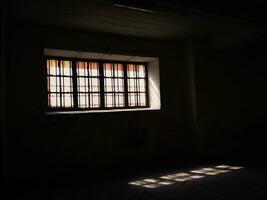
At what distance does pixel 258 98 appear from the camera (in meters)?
A: 6.75

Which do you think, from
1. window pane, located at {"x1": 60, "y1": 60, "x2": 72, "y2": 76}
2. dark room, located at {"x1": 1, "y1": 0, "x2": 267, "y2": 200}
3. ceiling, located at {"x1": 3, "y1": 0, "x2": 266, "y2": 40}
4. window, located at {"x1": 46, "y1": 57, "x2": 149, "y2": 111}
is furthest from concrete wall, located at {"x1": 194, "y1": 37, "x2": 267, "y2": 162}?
window pane, located at {"x1": 60, "y1": 60, "x2": 72, "y2": 76}

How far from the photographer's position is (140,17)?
4.45 metres

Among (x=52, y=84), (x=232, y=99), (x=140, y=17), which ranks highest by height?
(x=140, y=17)

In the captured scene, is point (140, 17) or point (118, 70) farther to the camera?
point (118, 70)

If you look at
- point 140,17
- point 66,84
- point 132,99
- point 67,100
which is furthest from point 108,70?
point 140,17

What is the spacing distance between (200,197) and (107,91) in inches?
122

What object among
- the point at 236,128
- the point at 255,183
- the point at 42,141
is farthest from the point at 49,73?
the point at 236,128

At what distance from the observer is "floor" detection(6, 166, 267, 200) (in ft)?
11.0

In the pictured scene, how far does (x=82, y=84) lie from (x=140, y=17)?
6.10 ft

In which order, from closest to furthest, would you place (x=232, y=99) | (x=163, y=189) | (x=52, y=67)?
(x=163, y=189) → (x=52, y=67) → (x=232, y=99)

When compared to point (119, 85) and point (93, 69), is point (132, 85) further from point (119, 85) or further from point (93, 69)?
point (93, 69)

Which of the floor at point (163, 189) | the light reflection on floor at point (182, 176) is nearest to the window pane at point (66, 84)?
the floor at point (163, 189)

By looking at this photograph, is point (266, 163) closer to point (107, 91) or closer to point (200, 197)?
point (200, 197)

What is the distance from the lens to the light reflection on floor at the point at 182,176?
13.2 feet
